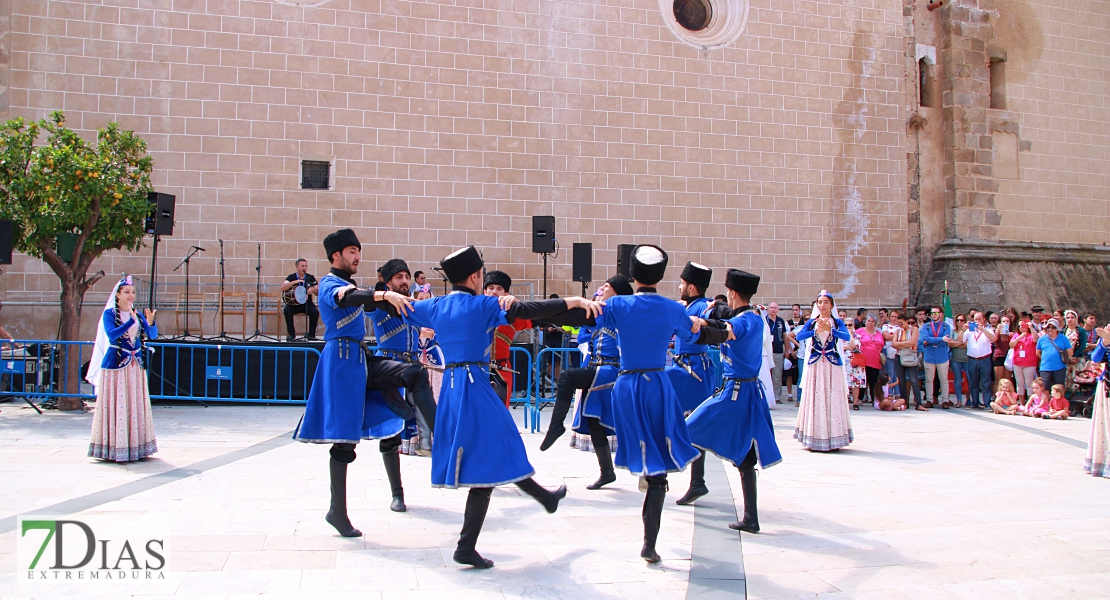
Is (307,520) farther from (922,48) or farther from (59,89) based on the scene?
(922,48)

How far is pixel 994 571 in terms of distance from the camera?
14.8 ft

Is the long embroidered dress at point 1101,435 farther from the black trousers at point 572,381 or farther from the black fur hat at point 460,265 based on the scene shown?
the black fur hat at point 460,265

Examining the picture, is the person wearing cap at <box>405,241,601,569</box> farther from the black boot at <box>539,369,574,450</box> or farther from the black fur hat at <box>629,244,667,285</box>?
the black boot at <box>539,369,574,450</box>

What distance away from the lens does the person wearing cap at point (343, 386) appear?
190 inches

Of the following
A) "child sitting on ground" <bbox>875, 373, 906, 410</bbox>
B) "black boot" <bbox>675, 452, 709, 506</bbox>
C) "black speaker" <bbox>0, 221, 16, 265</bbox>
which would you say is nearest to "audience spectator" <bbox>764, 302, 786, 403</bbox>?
"child sitting on ground" <bbox>875, 373, 906, 410</bbox>

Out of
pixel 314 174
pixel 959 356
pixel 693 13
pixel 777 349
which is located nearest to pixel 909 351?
pixel 959 356

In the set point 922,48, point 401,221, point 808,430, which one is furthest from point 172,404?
point 922,48

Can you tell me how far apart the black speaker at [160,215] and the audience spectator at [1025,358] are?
13.0 meters

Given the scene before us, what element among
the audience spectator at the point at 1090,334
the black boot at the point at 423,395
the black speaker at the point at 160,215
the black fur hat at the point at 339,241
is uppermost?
the black speaker at the point at 160,215

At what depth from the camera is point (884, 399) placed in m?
13.2

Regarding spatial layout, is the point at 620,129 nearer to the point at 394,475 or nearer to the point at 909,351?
the point at 909,351

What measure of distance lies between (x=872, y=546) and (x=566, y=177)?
11.8m

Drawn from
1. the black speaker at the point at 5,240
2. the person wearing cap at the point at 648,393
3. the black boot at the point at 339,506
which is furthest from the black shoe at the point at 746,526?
the black speaker at the point at 5,240

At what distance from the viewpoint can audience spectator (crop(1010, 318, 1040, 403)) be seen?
501 inches
